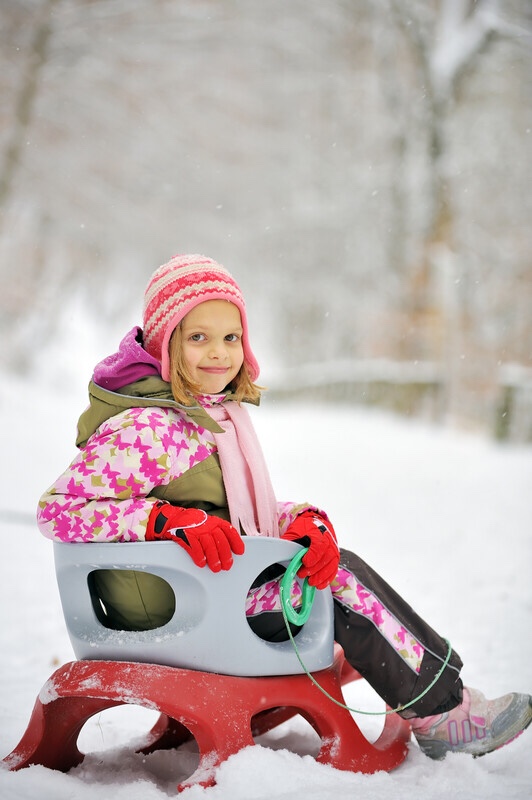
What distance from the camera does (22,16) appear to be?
770cm

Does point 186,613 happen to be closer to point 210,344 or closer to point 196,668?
point 196,668

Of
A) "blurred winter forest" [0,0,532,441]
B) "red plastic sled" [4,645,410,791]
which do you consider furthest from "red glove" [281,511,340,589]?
"blurred winter forest" [0,0,532,441]

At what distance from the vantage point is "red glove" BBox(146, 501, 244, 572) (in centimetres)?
163

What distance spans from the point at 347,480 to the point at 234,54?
7.32 metres

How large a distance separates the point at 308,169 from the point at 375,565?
415 inches

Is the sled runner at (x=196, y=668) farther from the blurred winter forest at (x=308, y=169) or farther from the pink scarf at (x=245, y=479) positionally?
the blurred winter forest at (x=308, y=169)

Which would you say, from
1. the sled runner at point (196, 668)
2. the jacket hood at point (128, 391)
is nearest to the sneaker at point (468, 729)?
the sled runner at point (196, 668)

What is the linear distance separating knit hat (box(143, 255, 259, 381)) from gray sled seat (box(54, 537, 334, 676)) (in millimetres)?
495

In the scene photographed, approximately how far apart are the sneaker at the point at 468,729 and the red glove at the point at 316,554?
469 millimetres

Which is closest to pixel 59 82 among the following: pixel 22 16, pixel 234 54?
pixel 22 16

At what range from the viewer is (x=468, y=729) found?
6.16ft

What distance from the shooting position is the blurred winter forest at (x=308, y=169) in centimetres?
880

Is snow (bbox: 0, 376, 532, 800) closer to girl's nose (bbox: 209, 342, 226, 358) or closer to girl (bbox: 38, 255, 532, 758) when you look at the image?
girl (bbox: 38, 255, 532, 758)

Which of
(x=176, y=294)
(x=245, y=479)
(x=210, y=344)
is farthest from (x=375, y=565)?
(x=176, y=294)
